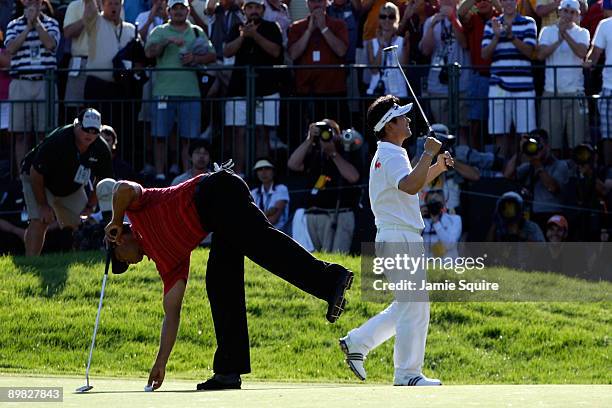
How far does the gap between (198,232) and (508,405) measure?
2.90 m

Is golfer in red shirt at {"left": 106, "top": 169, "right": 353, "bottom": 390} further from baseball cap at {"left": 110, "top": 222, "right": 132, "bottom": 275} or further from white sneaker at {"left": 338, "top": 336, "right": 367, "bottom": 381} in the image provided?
white sneaker at {"left": 338, "top": 336, "right": 367, "bottom": 381}

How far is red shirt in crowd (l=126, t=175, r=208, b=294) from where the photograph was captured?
29.6ft

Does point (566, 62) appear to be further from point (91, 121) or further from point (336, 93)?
point (91, 121)

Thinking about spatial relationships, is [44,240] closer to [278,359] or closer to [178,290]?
[278,359]

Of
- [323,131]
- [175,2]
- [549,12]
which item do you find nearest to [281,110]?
[323,131]

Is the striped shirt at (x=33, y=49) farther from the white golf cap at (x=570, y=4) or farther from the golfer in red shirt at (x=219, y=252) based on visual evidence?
the golfer in red shirt at (x=219, y=252)

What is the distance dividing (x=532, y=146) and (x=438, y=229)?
1441 millimetres

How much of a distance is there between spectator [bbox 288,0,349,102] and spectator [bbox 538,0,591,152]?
2291 mm

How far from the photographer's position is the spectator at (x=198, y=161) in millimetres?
15961

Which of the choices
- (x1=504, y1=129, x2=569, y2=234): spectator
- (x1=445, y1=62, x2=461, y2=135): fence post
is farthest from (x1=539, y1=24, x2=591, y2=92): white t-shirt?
(x1=445, y1=62, x2=461, y2=135): fence post

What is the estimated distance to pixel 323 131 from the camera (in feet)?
51.7

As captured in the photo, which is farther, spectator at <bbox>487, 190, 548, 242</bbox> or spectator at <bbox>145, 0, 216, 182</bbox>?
spectator at <bbox>145, 0, 216, 182</bbox>

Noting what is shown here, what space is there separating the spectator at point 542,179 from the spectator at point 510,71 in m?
0.44

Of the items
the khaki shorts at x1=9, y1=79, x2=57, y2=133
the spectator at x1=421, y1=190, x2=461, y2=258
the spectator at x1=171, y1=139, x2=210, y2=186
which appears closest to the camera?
the spectator at x1=421, y1=190, x2=461, y2=258
